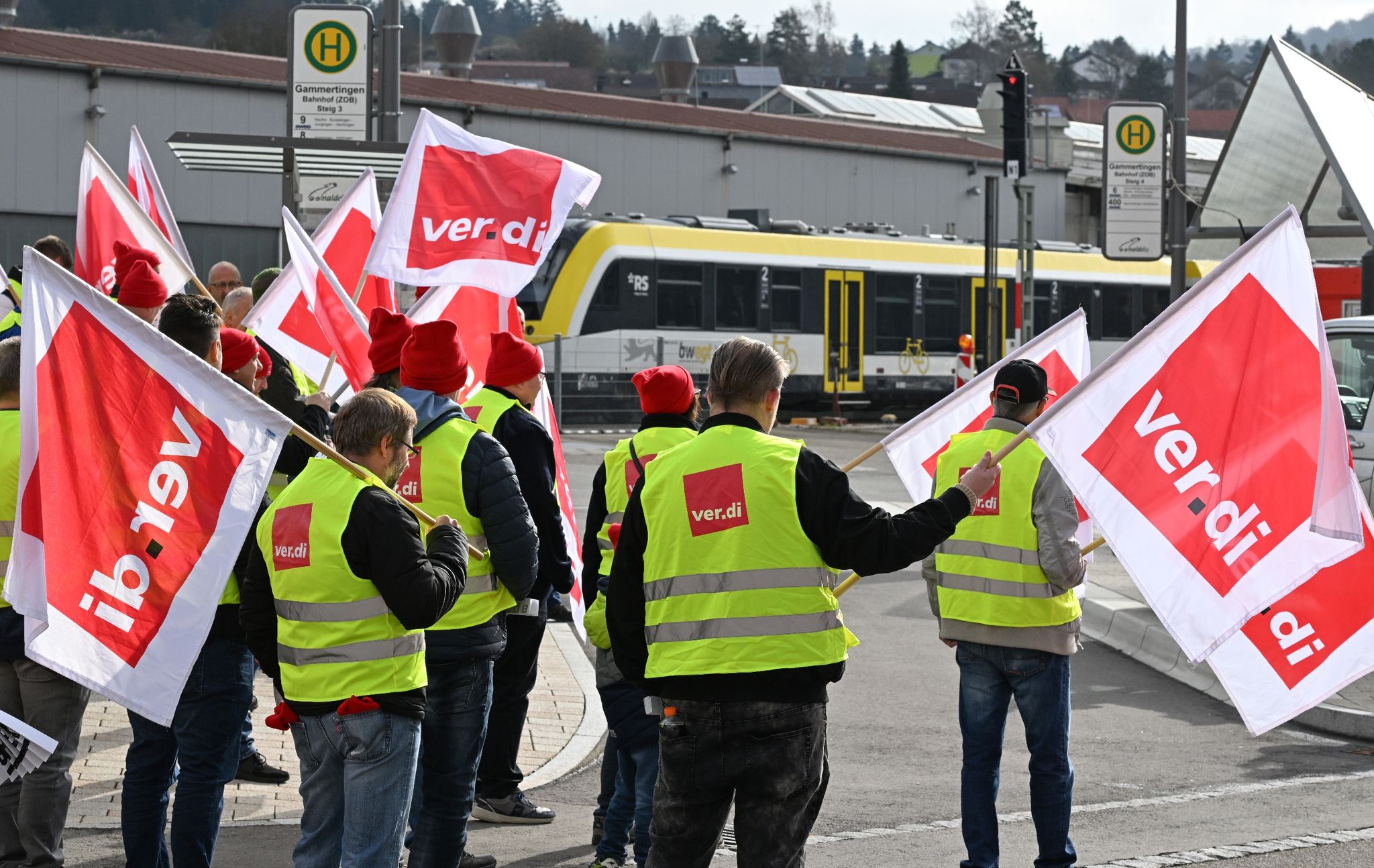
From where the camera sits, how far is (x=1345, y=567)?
553 centimetres

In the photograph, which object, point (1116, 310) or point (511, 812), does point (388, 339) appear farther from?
point (1116, 310)

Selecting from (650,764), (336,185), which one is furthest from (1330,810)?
(336,185)

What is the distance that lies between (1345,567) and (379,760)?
2.98 m

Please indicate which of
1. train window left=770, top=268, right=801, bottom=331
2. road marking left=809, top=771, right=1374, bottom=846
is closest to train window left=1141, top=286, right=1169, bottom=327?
train window left=770, top=268, right=801, bottom=331

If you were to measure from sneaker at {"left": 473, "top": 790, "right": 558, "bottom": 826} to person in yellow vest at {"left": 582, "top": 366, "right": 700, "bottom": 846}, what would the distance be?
402 mm

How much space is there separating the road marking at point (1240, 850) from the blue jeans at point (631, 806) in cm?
159

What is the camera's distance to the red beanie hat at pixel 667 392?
21.1 feet

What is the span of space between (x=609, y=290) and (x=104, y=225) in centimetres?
1935

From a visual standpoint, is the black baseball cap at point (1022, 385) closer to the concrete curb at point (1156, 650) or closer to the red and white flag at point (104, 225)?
the concrete curb at point (1156, 650)

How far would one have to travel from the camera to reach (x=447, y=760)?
5.52 metres

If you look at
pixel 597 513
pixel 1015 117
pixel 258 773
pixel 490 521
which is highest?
pixel 1015 117

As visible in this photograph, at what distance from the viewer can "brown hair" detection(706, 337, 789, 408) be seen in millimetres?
4777

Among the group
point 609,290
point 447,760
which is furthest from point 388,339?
point 609,290

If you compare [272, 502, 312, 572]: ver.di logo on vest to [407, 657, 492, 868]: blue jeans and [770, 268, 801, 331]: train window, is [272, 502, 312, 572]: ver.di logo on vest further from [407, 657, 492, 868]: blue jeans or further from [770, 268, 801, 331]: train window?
[770, 268, 801, 331]: train window
